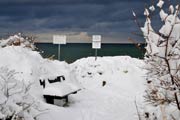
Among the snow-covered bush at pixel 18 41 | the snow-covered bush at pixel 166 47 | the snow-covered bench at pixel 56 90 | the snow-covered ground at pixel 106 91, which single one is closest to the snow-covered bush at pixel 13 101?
the snow-covered ground at pixel 106 91

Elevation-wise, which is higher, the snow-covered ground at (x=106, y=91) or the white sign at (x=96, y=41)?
the white sign at (x=96, y=41)

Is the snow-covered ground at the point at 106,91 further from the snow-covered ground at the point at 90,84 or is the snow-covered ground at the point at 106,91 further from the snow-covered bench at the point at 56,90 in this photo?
the snow-covered bench at the point at 56,90

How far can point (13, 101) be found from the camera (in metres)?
6.97

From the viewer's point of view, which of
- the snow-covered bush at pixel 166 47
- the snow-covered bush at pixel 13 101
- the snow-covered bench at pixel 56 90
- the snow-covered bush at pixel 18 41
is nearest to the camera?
the snow-covered bush at pixel 166 47

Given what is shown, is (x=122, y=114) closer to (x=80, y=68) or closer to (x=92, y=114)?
(x=92, y=114)

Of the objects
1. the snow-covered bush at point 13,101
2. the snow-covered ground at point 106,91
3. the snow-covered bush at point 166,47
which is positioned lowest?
the snow-covered ground at point 106,91

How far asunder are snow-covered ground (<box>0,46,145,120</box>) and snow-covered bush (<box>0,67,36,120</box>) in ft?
3.45

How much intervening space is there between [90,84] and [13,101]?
10.1 m

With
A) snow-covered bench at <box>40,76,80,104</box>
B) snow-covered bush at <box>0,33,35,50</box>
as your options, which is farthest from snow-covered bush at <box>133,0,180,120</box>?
snow-covered bush at <box>0,33,35,50</box>

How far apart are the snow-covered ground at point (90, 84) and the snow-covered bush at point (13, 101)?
41.5 inches

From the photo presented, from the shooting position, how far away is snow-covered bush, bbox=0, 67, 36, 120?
6.71m

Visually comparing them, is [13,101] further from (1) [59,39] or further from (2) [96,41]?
(2) [96,41]

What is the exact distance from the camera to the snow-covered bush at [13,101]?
6711 millimetres

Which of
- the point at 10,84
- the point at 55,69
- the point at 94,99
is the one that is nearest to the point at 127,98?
the point at 94,99
